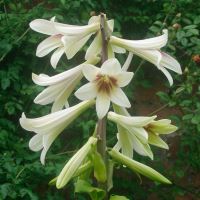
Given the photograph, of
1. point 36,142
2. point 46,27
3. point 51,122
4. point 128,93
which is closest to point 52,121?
point 51,122

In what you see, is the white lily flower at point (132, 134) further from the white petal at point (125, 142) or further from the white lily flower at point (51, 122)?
the white lily flower at point (51, 122)

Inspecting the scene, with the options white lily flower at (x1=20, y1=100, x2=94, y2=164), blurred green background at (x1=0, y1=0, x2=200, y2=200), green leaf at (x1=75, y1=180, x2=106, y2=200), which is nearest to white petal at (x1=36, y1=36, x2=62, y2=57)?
white lily flower at (x1=20, y1=100, x2=94, y2=164)

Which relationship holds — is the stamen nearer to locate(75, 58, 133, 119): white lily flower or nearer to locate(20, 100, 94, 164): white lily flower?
locate(75, 58, 133, 119): white lily flower

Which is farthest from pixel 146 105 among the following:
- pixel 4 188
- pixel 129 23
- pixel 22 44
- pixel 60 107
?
pixel 60 107

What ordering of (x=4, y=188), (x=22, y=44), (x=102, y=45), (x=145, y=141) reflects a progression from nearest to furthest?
(x=145, y=141), (x=102, y=45), (x=4, y=188), (x=22, y=44)

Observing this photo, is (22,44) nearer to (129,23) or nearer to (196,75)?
(129,23)

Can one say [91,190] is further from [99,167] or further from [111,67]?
[111,67]
